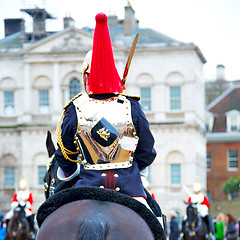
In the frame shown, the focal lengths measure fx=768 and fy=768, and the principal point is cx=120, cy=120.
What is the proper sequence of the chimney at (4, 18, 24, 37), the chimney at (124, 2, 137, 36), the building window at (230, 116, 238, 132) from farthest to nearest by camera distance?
1. the building window at (230, 116, 238, 132)
2. the chimney at (4, 18, 24, 37)
3. the chimney at (124, 2, 137, 36)

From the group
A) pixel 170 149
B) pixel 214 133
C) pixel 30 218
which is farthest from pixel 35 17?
pixel 30 218

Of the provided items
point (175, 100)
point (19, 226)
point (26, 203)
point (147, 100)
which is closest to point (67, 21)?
point (147, 100)

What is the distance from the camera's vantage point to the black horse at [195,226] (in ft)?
59.8

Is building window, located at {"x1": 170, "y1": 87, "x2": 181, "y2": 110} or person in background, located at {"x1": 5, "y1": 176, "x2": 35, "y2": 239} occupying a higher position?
building window, located at {"x1": 170, "y1": 87, "x2": 181, "y2": 110}

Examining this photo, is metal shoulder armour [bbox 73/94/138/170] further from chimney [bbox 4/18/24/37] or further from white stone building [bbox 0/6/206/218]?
chimney [bbox 4/18/24/37]

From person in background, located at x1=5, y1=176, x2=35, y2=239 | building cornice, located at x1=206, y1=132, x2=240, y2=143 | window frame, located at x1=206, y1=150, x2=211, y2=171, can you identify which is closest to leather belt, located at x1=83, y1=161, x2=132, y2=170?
person in background, located at x1=5, y1=176, x2=35, y2=239

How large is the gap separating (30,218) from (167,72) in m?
30.4

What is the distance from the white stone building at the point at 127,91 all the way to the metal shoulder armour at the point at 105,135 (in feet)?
132

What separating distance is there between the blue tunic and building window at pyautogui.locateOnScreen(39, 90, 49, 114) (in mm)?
43005

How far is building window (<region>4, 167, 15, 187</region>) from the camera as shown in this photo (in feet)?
159

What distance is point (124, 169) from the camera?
588 centimetres

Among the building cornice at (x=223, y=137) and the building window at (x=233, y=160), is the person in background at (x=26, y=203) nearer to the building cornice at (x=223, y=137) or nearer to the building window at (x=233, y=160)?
the building window at (x=233, y=160)

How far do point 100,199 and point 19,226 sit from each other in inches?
497

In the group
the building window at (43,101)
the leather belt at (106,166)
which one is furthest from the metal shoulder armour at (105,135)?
the building window at (43,101)
